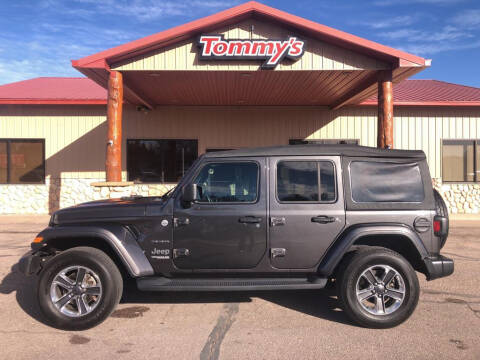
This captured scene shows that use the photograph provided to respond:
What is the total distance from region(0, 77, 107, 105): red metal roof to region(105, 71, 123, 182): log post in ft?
12.1

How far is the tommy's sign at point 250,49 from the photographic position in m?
8.88

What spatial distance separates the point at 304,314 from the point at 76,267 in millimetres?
2529

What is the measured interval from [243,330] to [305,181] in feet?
5.55

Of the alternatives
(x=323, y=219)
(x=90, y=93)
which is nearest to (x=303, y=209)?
(x=323, y=219)

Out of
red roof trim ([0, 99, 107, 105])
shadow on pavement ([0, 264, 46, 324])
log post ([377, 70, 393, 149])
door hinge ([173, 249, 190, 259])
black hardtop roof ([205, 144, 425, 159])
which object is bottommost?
shadow on pavement ([0, 264, 46, 324])

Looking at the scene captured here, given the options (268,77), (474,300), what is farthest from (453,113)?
(474,300)

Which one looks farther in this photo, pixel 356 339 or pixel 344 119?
pixel 344 119

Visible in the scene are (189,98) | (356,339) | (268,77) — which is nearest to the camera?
(356,339)

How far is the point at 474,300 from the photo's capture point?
4551 mm

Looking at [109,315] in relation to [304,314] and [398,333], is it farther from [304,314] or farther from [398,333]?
[398,333]

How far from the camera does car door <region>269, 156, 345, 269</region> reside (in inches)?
154

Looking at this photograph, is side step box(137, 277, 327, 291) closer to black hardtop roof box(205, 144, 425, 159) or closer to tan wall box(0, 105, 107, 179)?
black hardtop roof box(205, 144, 425, 159)

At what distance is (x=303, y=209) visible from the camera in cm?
396

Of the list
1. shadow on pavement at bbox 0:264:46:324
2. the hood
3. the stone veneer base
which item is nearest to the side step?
the hood
